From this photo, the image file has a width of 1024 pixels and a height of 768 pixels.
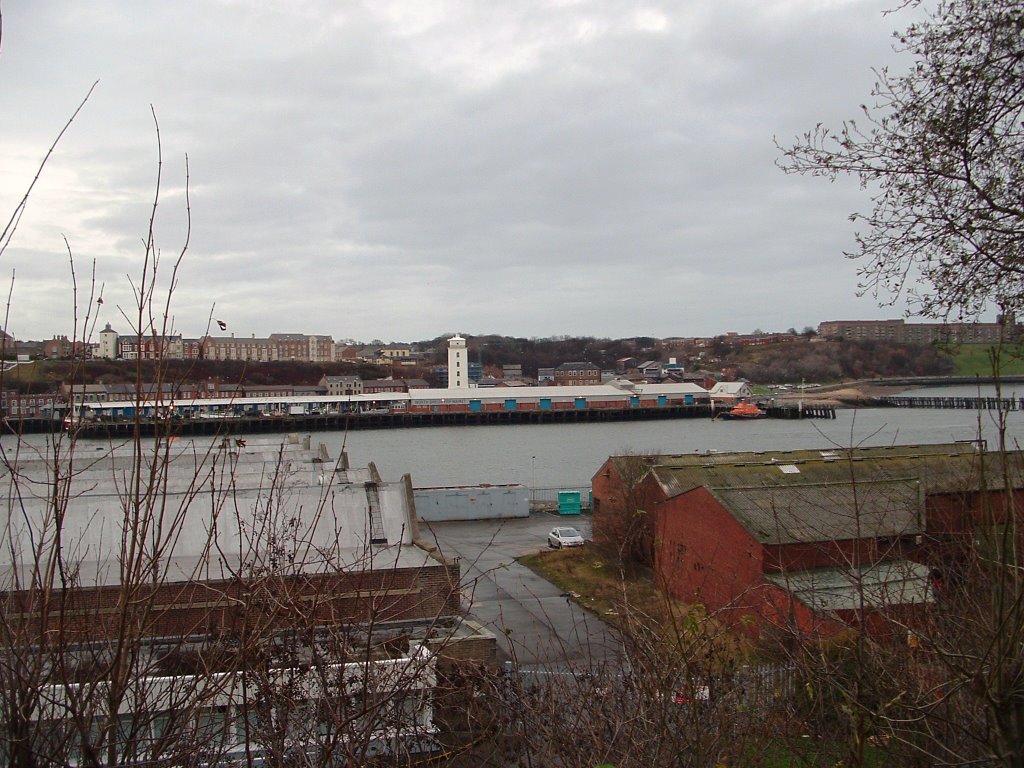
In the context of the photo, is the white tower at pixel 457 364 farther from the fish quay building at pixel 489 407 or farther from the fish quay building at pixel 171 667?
the fish quay building at pixel 171 667

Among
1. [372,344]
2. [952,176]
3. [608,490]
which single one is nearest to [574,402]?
[608,490]

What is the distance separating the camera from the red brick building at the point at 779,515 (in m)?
7.86

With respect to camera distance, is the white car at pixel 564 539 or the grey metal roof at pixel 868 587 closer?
the grey metal roof at pixel 868 587

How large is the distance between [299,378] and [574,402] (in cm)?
3977

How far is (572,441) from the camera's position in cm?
5397

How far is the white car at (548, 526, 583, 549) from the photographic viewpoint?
60.8 ft

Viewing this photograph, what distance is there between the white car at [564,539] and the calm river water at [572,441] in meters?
6.59

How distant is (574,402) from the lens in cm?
7319

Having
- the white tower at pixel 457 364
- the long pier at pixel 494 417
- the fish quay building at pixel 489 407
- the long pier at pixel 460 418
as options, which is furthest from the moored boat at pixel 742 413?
the white tower at pixel 457 364

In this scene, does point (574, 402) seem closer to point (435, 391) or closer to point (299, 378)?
point (435, 391)

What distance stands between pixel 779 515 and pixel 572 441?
1701 inches

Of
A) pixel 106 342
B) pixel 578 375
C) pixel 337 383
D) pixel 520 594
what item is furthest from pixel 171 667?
pixel 578 375

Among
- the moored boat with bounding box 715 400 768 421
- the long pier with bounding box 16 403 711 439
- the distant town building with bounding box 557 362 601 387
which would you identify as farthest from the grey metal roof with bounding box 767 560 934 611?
the distant town building with bounding box 557 362 601 387

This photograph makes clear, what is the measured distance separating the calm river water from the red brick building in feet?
28.6
